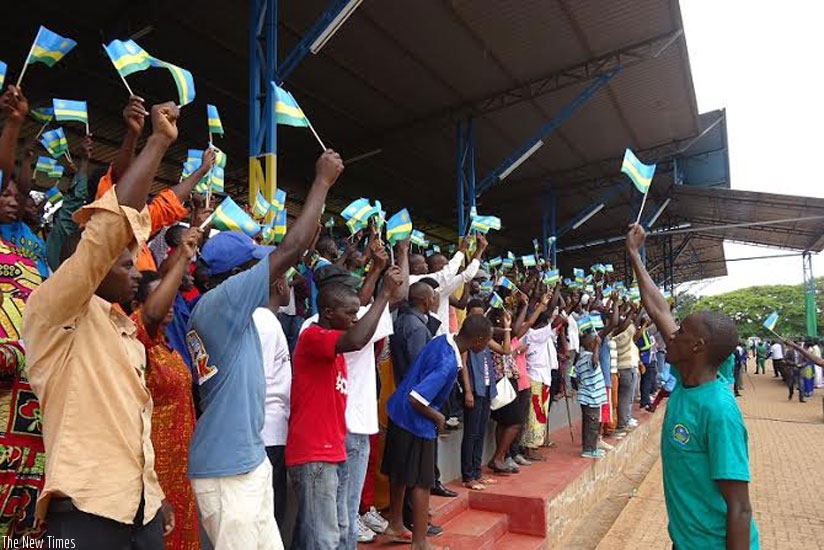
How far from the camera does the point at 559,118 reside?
39.9 feet

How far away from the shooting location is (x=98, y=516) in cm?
164

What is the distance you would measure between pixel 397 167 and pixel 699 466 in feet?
41.7

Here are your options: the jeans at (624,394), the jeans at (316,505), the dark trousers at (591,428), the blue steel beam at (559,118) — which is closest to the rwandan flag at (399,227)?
the jeans at (316,505)

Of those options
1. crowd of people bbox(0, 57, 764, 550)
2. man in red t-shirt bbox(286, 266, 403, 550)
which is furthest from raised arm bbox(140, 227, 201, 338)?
man in red t-shirt bbox(286, 266, 403, 550)

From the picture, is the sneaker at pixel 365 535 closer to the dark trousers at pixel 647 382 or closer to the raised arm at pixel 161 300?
the raised arm at pixel 161 300

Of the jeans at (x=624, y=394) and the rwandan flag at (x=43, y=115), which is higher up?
the rwandan flag at (x=43, y=115)

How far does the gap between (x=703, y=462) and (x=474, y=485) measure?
345 cm

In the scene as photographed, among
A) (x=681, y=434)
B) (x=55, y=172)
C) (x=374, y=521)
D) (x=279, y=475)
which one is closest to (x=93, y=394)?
(x=279, y=475)

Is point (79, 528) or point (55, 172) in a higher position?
point (55, 172)

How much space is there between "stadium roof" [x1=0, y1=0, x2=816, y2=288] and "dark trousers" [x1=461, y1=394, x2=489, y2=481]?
5.72 m

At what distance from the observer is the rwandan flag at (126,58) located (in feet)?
9.18

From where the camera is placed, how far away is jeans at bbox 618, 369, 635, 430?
916 centimetres

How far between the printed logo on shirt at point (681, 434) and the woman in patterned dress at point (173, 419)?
1.97 m

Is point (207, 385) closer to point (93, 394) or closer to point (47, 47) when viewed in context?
point (93, 394)
